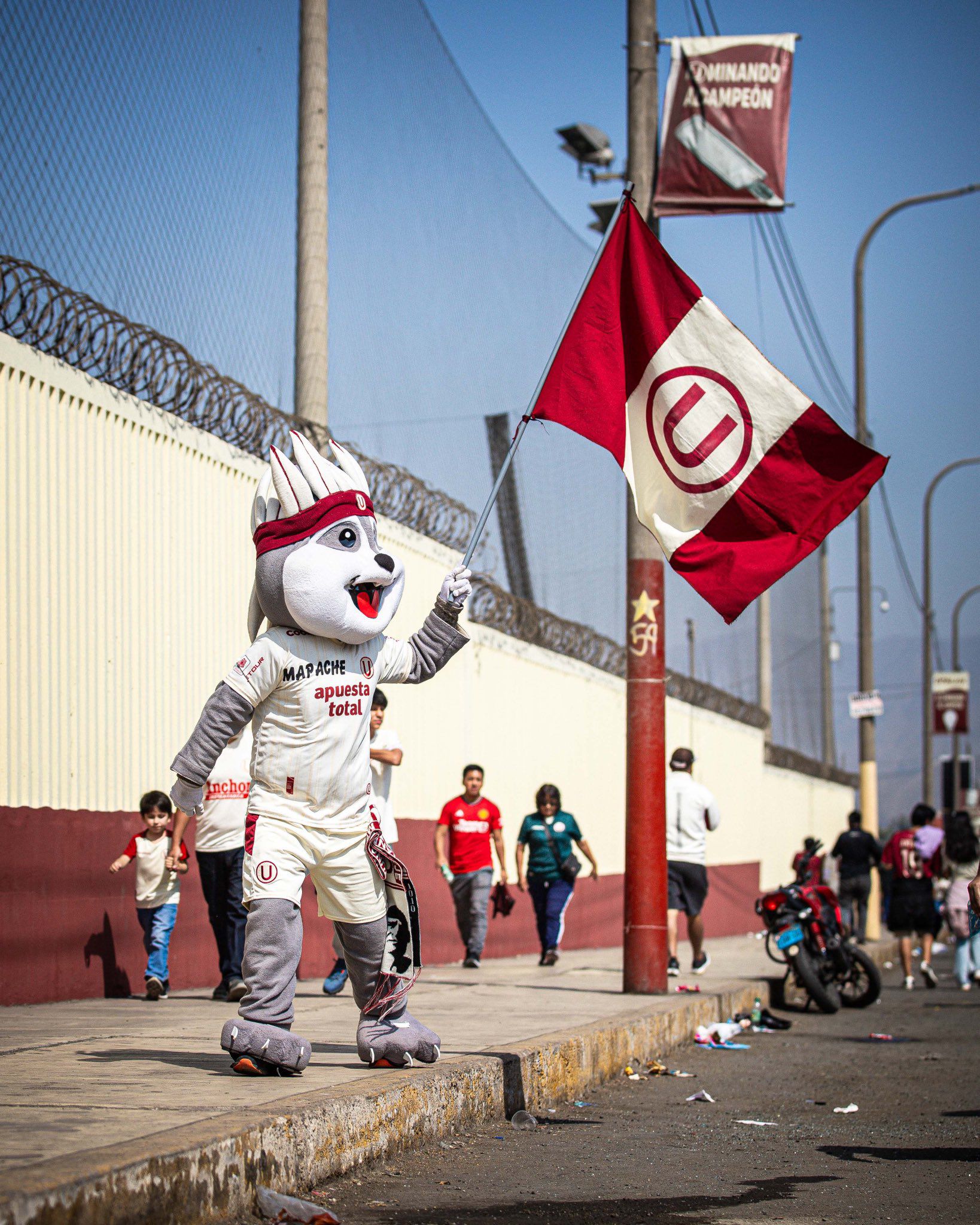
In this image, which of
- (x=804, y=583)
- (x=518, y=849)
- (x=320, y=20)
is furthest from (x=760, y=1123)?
(x=804, y=583)

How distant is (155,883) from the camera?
8727 millimetres

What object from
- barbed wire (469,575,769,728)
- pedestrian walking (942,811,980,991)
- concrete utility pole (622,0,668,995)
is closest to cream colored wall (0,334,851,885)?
barbed wire (469,575,769,728)

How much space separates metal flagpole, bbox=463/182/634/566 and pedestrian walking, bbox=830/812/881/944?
462 inches

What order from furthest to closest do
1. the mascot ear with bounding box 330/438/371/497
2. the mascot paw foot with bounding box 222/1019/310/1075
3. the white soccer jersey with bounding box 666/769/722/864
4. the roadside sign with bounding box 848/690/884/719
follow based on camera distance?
the roadside sign with bounding box 848/690/884/719 < the white soccer jersey with bounding box 666/769/722/864 < the mascot ear with bounding box 330/438/371/497 < the mascot paw foot with bounding box 222/1019/310/1075

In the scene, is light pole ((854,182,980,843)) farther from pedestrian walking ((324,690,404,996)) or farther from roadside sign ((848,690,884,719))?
pedestrian walking ((324,690,404,996))

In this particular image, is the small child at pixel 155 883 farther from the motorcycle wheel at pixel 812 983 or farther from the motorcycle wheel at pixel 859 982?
the motorcycle wheel at pixel 859 982

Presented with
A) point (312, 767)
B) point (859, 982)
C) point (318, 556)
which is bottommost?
point (859, 982)

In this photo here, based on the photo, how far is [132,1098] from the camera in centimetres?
465

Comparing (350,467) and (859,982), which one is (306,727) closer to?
(350,467)

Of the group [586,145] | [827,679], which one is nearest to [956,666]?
[827,679]

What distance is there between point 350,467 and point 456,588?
0.64 meters

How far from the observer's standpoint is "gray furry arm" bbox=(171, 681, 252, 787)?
17.6ft

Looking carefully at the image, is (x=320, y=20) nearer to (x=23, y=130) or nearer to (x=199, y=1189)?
(x=23, y=130)

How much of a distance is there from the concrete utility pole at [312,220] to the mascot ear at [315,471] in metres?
5.27
